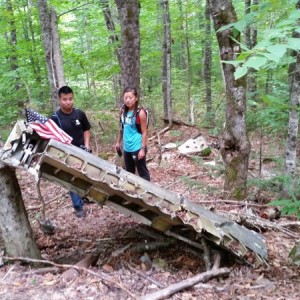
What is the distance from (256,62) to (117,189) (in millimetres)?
2708

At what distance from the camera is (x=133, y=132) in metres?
5.93

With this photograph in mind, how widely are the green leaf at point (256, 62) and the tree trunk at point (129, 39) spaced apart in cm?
608

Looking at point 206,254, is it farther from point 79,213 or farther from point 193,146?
point 193,146

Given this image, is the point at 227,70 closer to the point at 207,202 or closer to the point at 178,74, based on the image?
the point at 207,202

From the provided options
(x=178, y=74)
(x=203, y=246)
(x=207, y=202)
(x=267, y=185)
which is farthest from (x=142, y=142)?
(x=178, y=74)

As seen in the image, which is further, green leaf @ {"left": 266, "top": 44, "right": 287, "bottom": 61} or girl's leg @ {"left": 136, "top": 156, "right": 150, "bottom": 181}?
girl's leg @ {"left": 136, "top": 156, "right": 150, "bottom": 181}

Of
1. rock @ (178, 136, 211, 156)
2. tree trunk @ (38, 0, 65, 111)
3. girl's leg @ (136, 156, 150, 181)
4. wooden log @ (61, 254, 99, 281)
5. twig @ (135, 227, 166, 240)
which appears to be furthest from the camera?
rock @ (178, 136, 211, 156)

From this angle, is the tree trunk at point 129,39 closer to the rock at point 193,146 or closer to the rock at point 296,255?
the rock at point 193,146

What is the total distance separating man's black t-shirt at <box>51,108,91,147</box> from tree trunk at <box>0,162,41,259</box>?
1462 mm

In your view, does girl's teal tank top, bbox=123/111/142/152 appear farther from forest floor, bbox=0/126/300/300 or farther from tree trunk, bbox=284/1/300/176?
tree trunk, bbox=284/1/300/176

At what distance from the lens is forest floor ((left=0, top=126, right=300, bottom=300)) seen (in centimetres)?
383

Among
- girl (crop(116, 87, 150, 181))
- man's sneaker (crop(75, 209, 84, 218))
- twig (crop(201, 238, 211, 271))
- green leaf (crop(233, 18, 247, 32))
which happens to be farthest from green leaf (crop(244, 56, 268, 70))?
man's sneaker (crop(75, 209, 84, 218))

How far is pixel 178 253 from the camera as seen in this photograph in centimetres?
495

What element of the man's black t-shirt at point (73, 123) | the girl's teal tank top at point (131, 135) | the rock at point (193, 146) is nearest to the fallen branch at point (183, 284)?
the girl's teal tank top at point (131, 135)
